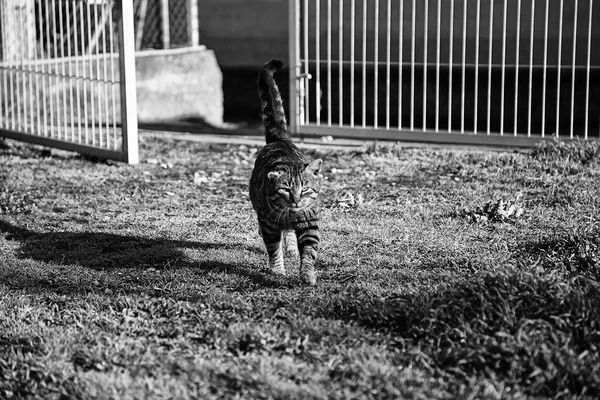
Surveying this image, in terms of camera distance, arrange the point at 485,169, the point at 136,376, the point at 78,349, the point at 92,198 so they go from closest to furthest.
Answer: the point at 136,376
the point at 78,349
the point at 92,198
the point at 485,169

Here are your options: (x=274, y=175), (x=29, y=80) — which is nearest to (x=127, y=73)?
(x=29, y=80)

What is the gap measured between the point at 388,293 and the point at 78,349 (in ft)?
6.09

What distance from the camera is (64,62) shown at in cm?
1177

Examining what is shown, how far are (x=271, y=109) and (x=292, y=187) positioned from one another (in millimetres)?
1250

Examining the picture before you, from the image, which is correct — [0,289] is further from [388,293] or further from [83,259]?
[388,293]

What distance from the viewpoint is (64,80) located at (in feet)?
38.2

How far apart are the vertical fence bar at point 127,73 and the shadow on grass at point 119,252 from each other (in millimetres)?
2689

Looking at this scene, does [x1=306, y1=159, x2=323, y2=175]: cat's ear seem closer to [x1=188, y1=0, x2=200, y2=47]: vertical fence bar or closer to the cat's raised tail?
the cat's raised tail

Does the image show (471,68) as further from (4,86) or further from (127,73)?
(4,86)

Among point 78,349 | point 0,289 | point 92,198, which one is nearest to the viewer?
point 78,349

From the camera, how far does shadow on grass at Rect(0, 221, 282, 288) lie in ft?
21.7

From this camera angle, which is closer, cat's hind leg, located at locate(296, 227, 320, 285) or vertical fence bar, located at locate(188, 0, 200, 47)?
cat's hind leg, located at locate(296, 227, 320, 285)

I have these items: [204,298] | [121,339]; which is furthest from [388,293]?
[121,339]

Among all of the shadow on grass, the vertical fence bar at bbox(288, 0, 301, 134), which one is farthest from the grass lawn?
the vertical fence bar at bbox(288, 0, 301, 134)
